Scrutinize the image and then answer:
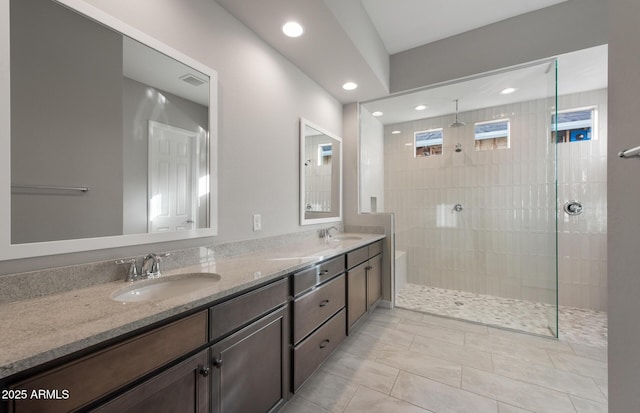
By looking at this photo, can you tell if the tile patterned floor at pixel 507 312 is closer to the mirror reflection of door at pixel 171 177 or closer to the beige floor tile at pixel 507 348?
the beige floor tile at pixel 507 348

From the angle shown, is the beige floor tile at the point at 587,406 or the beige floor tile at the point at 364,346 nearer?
the beige floor tile at the point at 587,406

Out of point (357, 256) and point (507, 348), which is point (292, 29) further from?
point (507, 348)

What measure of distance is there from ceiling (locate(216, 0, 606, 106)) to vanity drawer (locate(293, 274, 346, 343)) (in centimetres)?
186

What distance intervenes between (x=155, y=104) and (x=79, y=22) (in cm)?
39

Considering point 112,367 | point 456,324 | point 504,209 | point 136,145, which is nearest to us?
point 112,367

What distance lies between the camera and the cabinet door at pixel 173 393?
77 cm

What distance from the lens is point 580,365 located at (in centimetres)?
198

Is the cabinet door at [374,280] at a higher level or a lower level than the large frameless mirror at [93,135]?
lower

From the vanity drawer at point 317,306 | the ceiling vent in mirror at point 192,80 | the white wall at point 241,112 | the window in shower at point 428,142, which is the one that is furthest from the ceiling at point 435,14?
the vanity drawer at point 317,306

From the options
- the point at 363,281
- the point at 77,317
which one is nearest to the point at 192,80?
the point at 77,317

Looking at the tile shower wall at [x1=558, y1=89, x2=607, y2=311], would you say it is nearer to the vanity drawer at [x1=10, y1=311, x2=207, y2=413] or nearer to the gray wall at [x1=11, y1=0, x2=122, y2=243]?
the vanity drawer at [x1=10, y1=311, x2=207, y2=413]

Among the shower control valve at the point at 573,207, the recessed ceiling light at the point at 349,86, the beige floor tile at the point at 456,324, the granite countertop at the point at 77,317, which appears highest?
the recessed ceiling light at the point at 349,86

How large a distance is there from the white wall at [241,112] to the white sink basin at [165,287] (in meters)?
0.19

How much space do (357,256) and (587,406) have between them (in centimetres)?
168
